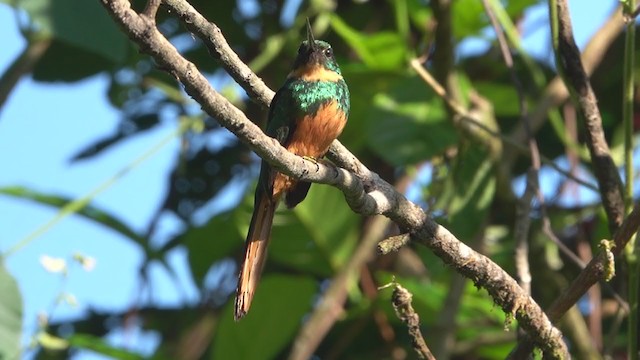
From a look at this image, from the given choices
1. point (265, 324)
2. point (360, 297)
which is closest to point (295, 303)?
point (265, 324)

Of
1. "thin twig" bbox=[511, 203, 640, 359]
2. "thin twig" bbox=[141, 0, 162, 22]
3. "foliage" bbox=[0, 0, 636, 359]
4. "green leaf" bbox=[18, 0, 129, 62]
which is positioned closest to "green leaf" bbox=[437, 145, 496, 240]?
"foliage" bbox=[0, 0, 636, 359]

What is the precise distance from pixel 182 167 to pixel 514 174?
2.64ft

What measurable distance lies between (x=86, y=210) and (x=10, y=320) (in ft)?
2.09

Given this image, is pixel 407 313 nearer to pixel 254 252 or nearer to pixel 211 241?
pixel 254 252

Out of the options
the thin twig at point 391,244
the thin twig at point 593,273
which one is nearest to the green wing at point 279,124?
the thin twig at point 391,244

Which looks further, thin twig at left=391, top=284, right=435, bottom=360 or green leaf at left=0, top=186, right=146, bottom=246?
green leaf at left=0, top=186, right=146, bottom=246

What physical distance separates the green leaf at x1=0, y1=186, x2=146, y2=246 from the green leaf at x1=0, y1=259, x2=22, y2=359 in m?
0.56

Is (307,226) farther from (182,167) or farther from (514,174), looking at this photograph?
(514,174)

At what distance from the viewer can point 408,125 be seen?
2406 mm

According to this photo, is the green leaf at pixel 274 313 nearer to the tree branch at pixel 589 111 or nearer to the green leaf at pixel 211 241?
the green leaf at pixel 211 241

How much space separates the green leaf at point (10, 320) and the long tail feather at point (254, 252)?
0.40 m

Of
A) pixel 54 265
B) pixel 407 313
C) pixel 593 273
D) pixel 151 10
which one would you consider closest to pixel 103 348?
pixel 54 265

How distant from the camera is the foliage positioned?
7.40 ft

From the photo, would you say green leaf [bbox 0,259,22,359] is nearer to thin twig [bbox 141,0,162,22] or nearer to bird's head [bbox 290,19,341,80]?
bird's head [bbox 290,19,341,80]
